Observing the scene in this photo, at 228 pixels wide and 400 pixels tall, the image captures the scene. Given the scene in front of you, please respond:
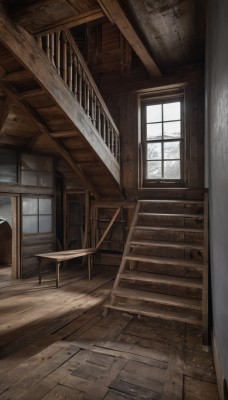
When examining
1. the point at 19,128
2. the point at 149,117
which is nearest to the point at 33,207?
the point at 19,128

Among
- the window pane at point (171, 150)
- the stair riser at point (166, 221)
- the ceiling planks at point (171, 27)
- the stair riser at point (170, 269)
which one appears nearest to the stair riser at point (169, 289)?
the stair riser at point (170, 269)

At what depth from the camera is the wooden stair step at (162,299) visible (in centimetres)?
263

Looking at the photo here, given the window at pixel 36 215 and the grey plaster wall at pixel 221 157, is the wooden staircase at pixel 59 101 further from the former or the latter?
the grey plaster wall at pixel 221 157

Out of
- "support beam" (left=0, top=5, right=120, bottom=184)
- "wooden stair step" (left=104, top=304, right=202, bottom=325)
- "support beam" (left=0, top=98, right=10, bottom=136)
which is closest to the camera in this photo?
"support beam" (left=0, top=5, right=120, bottom=184)

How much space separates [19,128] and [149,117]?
234 cm

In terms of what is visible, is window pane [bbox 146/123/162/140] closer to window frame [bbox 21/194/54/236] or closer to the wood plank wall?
the wood plank wall

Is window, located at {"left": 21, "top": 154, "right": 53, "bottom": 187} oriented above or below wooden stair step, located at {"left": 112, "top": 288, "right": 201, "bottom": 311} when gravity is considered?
above

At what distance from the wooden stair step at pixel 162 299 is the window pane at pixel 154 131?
2.81 meters

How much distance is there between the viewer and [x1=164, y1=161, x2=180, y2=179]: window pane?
14.8ft

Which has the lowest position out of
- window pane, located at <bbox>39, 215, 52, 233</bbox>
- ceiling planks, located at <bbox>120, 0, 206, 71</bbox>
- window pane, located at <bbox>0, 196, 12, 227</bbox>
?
window pane, located at <bbox>39, 215, 52, 233</bbox>

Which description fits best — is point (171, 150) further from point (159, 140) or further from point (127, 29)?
point (127, 29)

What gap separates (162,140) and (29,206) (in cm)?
284

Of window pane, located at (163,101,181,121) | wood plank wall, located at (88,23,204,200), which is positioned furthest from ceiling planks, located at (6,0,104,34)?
window pane, located at (163,101,181,121)

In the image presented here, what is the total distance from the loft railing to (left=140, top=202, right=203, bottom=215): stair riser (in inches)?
43.6
